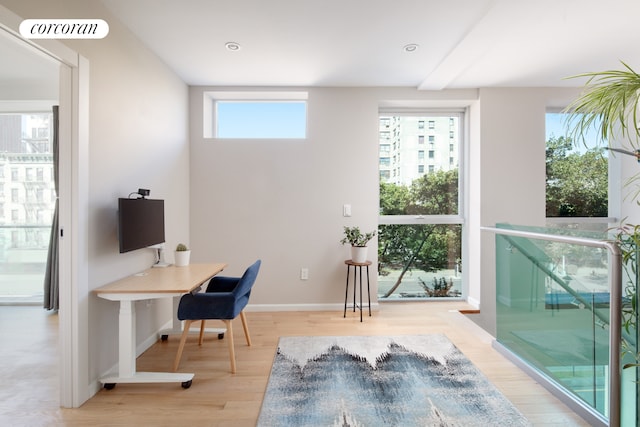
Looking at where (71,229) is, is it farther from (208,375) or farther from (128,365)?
(208,375)

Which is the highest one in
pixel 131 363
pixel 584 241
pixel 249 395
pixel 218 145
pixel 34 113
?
pixel 34 113

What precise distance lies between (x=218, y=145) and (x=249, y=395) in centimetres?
262

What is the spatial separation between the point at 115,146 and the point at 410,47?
96.0 inches

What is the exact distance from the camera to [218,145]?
12.4 feet

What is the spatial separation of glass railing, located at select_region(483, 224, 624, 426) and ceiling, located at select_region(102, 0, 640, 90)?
40.0 inches

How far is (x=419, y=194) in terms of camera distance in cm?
411

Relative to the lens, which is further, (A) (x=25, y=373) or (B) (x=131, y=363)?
(A) (x=25, y=373)

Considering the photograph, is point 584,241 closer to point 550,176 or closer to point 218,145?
point 550,176

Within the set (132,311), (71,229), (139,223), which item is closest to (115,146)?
(139,223)

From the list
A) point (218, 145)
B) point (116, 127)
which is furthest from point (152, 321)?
point (218, 145)
